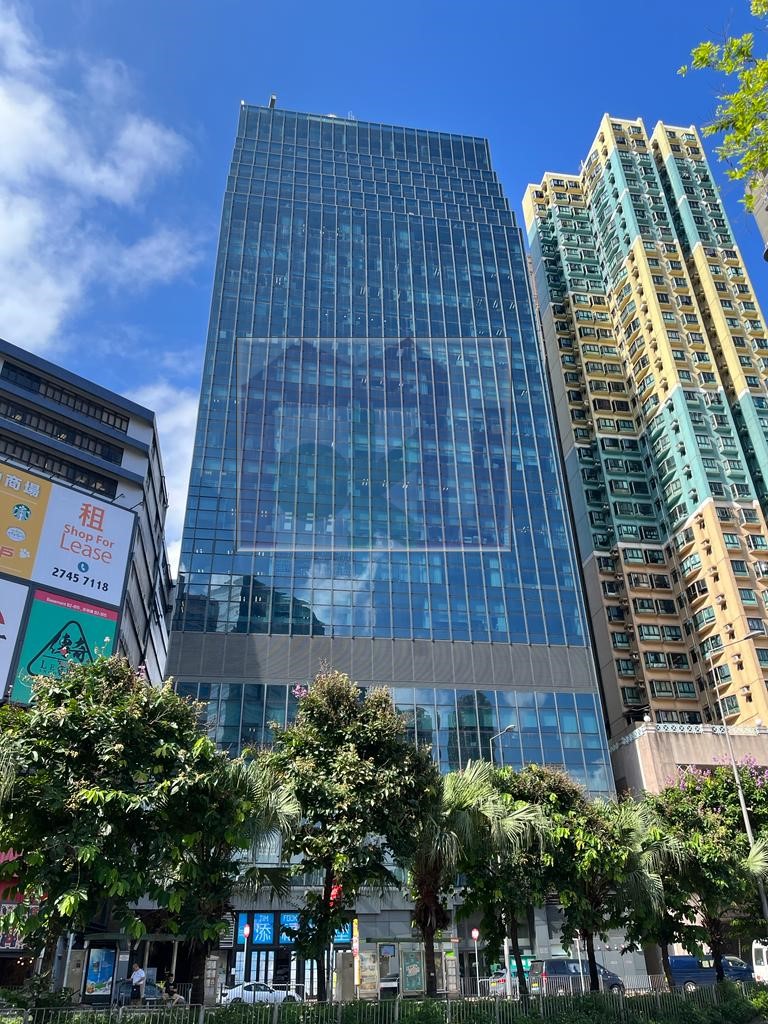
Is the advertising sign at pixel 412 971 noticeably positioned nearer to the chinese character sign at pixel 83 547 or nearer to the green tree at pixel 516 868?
the green tree at pixel 516 868

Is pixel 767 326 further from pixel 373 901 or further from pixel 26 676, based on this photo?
pixel 26 676

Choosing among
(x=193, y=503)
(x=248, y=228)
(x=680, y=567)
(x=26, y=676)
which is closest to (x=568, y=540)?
(x=680, y=567)

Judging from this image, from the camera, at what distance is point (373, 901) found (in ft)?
155

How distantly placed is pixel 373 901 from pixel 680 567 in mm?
44532

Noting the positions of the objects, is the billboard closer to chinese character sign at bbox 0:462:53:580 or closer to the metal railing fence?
chinese character sign at bbox 0:462:53:580

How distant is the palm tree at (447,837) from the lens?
20.6m

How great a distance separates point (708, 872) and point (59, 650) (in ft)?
107

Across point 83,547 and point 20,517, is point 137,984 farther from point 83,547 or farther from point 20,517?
point 20,517

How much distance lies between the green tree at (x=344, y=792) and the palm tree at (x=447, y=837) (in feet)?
2.23

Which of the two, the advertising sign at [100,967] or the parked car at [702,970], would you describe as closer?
the advertising sign at [100,967]

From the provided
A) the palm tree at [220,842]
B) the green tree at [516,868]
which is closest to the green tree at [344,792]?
the palm tree at [220,842]

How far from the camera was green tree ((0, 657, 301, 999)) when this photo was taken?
16219mm

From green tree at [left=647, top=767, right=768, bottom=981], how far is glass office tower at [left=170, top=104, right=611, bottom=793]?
2431 cm

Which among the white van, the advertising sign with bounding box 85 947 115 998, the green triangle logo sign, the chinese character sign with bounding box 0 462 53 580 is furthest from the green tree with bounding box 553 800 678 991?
the chinese character sign with bounding box 0 462 53 580
